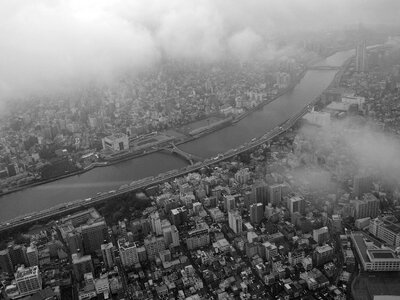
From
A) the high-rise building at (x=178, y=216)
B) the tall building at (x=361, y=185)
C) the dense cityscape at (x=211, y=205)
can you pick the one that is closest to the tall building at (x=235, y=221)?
the dense cityscape at (x=211, y=205)

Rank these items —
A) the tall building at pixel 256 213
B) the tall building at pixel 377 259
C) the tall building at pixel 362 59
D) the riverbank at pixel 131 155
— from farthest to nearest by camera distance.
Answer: the tall building at pixel 362 59 → the riverbank at pixel 131 155 → the tall building at pixel 256 213 → the tall building at pixel 377 259

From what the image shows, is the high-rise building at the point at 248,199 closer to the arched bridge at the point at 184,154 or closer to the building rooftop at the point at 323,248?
the building rooftop at the point at 323,248

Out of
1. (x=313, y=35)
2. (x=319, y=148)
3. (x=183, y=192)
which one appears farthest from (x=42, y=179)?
(x=313, y=35)

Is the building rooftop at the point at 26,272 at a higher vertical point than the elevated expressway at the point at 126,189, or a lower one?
higher

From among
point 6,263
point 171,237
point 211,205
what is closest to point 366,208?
point 211,205

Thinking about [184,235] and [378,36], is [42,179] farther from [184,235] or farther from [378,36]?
[378,36]

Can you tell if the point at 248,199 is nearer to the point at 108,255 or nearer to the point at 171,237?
the point at 171,237
